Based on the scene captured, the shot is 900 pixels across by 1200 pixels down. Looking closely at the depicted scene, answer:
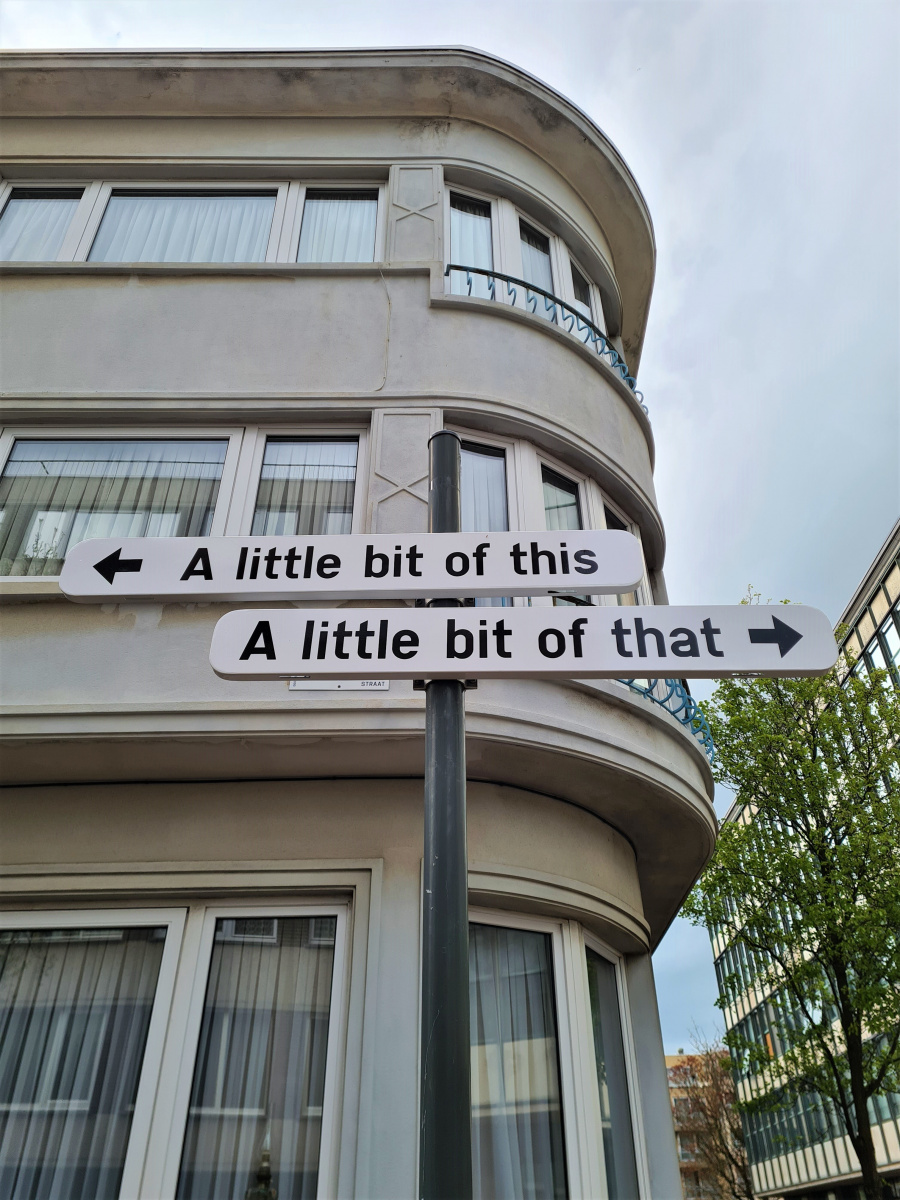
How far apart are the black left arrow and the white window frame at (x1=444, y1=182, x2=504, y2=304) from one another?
217 inches

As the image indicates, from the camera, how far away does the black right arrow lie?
2.84m

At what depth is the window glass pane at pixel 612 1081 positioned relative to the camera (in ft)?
18.2

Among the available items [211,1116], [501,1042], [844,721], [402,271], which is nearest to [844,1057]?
[844,721]

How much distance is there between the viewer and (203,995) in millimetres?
4996

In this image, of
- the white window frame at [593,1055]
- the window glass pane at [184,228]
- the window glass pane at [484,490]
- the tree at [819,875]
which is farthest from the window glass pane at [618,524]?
the tree at [819,875]

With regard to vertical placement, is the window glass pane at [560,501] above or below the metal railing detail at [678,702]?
above

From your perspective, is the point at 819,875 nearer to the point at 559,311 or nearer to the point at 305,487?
the point at 559,311

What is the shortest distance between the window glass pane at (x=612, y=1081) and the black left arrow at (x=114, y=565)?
445 centimetres

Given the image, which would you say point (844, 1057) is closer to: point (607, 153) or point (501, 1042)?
point (501, 1042)

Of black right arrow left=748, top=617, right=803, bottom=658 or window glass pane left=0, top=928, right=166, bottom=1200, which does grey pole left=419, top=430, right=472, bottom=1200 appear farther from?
window glass pane left=0, top=928, right=166, bottom=1200

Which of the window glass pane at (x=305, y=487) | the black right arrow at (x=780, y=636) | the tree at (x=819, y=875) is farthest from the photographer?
the tree at (x=819, y=875)

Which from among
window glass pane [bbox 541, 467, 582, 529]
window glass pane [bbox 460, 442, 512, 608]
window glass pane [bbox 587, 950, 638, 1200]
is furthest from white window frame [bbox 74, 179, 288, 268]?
window glass pane [bbox 587, 950, 638, 1200]

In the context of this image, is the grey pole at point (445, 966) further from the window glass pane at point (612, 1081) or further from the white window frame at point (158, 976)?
the window glass pane at point (612, 1081)

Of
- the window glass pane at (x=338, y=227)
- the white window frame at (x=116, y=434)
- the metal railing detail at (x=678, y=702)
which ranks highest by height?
the window glass pane at (x=338, y=227)
